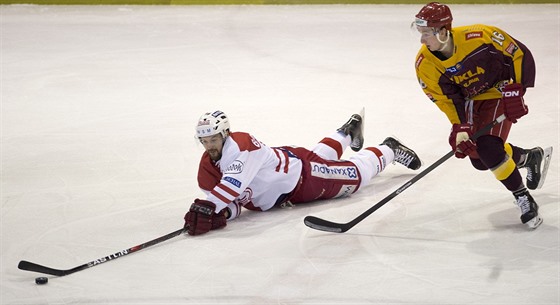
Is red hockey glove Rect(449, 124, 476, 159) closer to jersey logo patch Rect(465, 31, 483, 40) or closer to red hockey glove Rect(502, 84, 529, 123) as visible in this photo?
red hockey glove Rect(502, 84, 529, 123)

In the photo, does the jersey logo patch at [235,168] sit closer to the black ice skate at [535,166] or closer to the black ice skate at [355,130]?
the black ice skate at [355,130]

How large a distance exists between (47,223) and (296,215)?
1196mm

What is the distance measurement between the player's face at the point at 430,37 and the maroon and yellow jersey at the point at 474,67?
94 millimetres

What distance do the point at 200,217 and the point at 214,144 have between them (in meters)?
0.35

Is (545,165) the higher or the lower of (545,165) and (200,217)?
the higher

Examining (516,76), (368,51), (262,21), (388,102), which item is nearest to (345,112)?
(388,102)

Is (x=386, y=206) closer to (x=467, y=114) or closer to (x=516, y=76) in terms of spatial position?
(x=467, y=114)

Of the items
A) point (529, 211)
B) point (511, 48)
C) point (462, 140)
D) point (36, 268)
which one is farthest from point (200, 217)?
point (511, 48)

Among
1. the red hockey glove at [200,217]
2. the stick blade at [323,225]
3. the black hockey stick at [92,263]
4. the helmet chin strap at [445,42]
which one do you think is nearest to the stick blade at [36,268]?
the black hockey stick at [92,263]

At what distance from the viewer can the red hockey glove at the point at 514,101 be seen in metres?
4.18

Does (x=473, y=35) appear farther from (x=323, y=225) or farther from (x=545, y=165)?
(x=323, y=225)

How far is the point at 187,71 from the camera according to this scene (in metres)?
7.44

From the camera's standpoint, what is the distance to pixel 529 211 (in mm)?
4277

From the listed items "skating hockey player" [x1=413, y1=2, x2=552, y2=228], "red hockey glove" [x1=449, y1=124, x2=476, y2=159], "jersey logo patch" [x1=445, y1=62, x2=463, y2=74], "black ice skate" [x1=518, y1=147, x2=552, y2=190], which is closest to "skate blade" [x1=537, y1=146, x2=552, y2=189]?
"black ice skate" [x1=518, y1=147, x2=552, y2=190]
